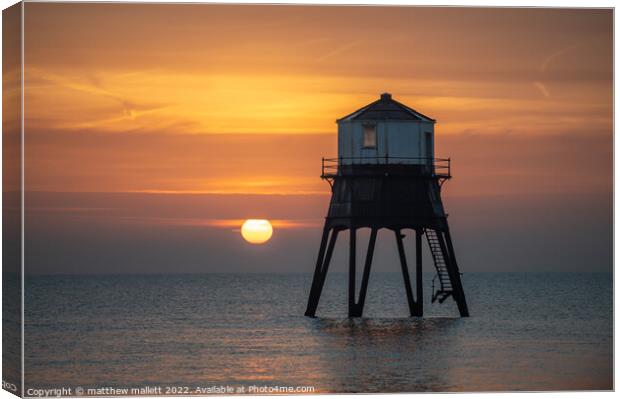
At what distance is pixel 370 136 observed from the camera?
44.6 meters

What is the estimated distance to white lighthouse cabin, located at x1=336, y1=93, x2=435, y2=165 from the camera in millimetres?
44406

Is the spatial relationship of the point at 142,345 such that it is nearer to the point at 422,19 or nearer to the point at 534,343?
the point at 534,343

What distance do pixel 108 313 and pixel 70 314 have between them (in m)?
2.09

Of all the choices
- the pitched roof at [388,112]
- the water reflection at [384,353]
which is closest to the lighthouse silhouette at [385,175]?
the pitched roof at [388,112]

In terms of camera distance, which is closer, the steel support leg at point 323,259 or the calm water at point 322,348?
the calm water at point 322,348

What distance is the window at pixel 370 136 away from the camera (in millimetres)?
44500

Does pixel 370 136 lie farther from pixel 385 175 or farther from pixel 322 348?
pixel 322 348

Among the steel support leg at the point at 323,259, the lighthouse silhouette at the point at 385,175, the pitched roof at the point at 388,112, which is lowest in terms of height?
the steel support leg at the point at 323,259

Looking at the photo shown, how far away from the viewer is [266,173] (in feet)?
162

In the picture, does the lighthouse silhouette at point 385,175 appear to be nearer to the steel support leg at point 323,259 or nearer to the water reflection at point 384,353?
the steel support leg at point 323,259

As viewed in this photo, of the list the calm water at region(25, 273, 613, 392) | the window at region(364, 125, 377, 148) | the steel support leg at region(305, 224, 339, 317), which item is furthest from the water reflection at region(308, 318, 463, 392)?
the window at region(364, 125, 377, 148)

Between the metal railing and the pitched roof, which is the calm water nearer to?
the metal railing

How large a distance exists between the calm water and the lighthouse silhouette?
3867 mm

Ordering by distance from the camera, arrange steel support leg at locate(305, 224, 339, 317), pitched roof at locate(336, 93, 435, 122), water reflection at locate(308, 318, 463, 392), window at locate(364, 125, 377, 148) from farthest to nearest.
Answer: steel support leg at locate(305, 224, 339, 317) < window at locate(364, 125, 377, 148) < pitched roof at locate(336, 93, 435, 122) < water reflection at locate(308, 318, 463, 392)
